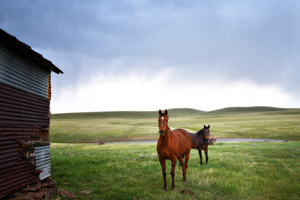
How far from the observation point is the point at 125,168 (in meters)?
11.4

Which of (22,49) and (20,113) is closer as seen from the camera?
(22,49)

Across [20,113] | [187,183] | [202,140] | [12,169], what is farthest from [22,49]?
[202,140]

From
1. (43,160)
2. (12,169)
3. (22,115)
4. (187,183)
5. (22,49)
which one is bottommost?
(187,183)

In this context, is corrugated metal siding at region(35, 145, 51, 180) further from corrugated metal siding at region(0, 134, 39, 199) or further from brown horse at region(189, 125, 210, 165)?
brown horse at region(189, 125, 210, 165)

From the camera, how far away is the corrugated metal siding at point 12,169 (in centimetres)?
670

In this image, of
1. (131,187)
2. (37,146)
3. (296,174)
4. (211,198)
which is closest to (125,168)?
(131,187)

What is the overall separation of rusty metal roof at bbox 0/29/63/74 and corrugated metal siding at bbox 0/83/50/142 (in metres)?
1.62

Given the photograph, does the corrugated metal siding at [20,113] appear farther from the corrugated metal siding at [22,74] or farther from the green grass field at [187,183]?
the green grass field at [187,183]

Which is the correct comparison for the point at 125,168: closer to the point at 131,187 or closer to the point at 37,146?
the point at 131,187

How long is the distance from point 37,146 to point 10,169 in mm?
1913

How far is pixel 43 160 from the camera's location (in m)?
9.27

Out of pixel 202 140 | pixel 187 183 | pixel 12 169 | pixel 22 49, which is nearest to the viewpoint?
pixel 12 169

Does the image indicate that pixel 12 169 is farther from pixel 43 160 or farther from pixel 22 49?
pixel 22 49

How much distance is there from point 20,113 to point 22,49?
269 centimetres
